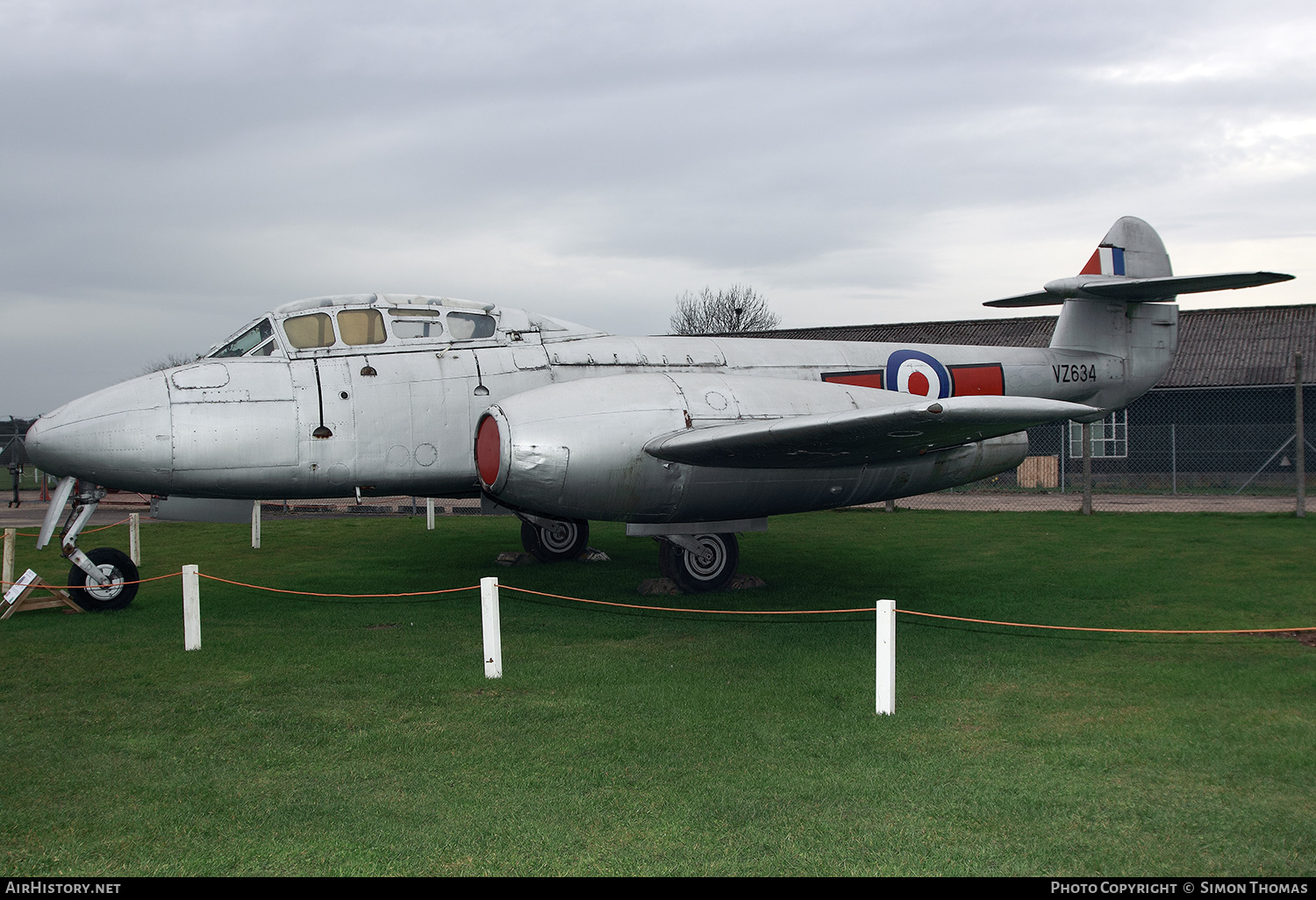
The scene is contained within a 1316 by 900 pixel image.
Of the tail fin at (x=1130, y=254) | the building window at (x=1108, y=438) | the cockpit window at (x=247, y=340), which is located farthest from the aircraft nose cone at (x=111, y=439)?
the building window at (x=1108, y=438)

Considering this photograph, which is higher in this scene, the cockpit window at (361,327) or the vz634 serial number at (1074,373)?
the cockpit window at (361,327)

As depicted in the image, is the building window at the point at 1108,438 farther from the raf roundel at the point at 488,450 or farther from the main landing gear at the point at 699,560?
the raf roundel at the point at 488,450

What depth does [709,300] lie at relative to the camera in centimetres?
6106

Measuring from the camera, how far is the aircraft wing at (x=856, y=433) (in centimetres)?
732

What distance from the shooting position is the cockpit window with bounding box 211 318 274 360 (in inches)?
369

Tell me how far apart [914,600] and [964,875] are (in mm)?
6219

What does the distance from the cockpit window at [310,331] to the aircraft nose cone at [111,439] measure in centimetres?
128

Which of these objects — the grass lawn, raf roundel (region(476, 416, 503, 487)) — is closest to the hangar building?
the grass lawn

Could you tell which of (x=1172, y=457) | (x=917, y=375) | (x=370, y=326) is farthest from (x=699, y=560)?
(x=1172, y=457)

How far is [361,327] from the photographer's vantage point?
31.3 ft

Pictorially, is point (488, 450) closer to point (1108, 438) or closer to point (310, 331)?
point (310, 331)

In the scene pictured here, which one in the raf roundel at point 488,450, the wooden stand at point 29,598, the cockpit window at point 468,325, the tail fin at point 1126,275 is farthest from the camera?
the tail fin at point 1126,275

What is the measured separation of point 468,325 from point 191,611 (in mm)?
3884
